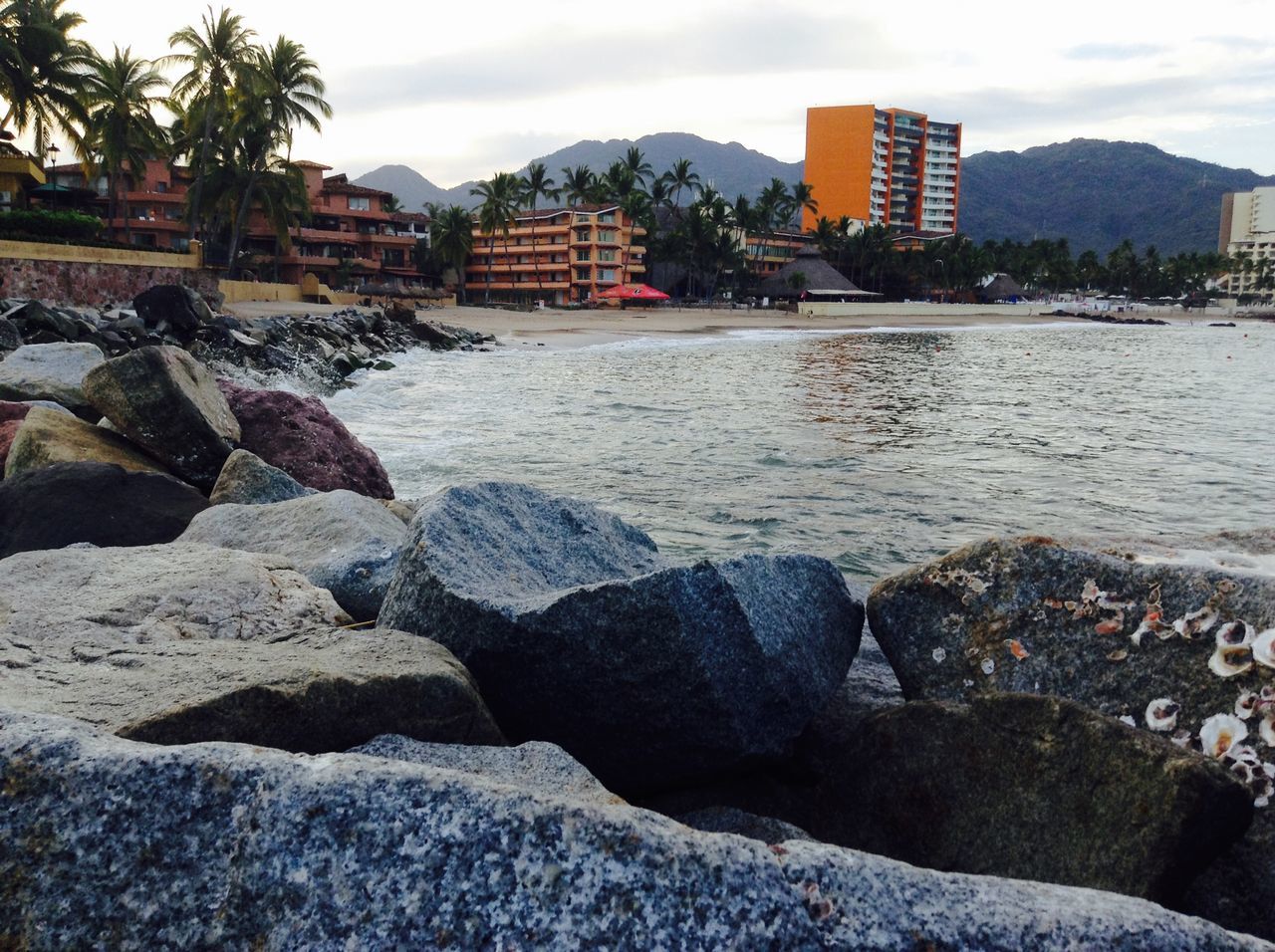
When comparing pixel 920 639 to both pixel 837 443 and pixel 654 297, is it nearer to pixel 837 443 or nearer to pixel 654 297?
pixel 837 443

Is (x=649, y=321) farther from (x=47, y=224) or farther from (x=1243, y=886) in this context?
(x=1243, y=886)

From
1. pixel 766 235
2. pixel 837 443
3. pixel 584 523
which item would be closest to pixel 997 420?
pixel 837 443

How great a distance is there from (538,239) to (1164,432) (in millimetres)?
73692

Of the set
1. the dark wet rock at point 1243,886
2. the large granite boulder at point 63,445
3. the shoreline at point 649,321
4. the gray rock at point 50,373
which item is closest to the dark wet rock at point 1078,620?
the dark wet rock at point 1243,886

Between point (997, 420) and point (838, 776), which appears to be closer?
point (838, 776)

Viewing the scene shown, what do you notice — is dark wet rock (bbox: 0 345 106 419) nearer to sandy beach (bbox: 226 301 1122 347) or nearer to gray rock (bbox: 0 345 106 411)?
gray rock (bbox: 0 345 106 411)

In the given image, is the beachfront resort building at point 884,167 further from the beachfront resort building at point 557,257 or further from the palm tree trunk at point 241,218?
the palm tree trunk at point 241,218

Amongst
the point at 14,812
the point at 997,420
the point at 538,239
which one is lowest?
the point at 997,420

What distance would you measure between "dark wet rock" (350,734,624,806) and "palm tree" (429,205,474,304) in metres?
80.6

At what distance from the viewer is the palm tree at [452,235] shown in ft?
263

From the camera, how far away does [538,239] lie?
87250mm

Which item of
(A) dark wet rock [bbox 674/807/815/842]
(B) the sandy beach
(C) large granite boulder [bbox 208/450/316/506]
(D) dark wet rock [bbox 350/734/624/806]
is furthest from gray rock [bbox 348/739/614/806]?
(B) the sandy beach

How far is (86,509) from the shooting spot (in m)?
5.59

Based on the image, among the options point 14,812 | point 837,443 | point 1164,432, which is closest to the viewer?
point 14,812
